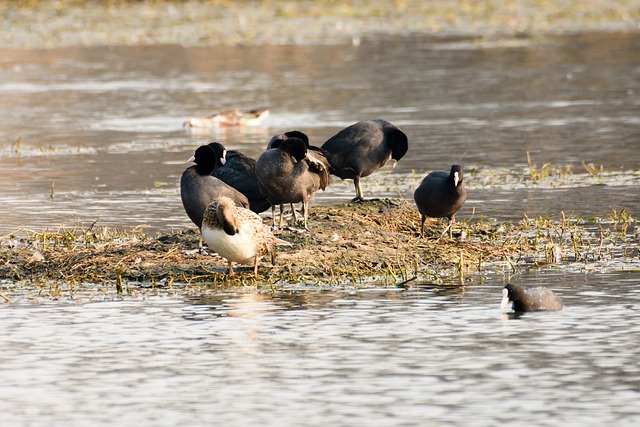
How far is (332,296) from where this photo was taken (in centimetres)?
1235

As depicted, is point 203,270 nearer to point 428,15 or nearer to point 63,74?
point 63,74

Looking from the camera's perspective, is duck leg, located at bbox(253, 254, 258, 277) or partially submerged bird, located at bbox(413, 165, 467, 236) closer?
duck leg, located at bbox(253, 254, 258, 277)

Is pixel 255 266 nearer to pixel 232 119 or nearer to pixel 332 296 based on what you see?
pixel 332 296

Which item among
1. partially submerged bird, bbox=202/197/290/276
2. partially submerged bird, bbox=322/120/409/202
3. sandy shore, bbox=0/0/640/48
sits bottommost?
partially submerged bird, bbox=202/197/290/276

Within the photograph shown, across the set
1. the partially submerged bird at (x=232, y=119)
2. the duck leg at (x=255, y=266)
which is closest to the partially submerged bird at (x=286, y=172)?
the duck leg at (x=255, y=266)

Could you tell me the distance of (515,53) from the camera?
38938 millimetres

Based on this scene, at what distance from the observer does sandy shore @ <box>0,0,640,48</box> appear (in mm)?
45719

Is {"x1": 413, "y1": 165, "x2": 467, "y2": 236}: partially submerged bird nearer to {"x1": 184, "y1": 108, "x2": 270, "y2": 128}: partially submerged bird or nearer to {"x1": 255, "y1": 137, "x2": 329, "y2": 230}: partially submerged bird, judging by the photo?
{"x1": 255, "y1": 137, "x2": 329, "y2": 230}: partially submerged bird

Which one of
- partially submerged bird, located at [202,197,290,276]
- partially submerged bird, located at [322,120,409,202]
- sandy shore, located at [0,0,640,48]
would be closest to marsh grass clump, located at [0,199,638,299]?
partially submerged bird, located at [202,197,290,276]

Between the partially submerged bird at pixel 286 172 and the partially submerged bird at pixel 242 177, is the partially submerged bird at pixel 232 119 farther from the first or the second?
the partially submerged bird at pixel 286 172

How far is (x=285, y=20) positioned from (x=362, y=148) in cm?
3478

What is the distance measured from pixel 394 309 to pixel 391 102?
18.3m

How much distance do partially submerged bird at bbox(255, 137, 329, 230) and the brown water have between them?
181 cm

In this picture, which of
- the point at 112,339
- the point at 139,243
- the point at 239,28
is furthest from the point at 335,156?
the point at 239,28
